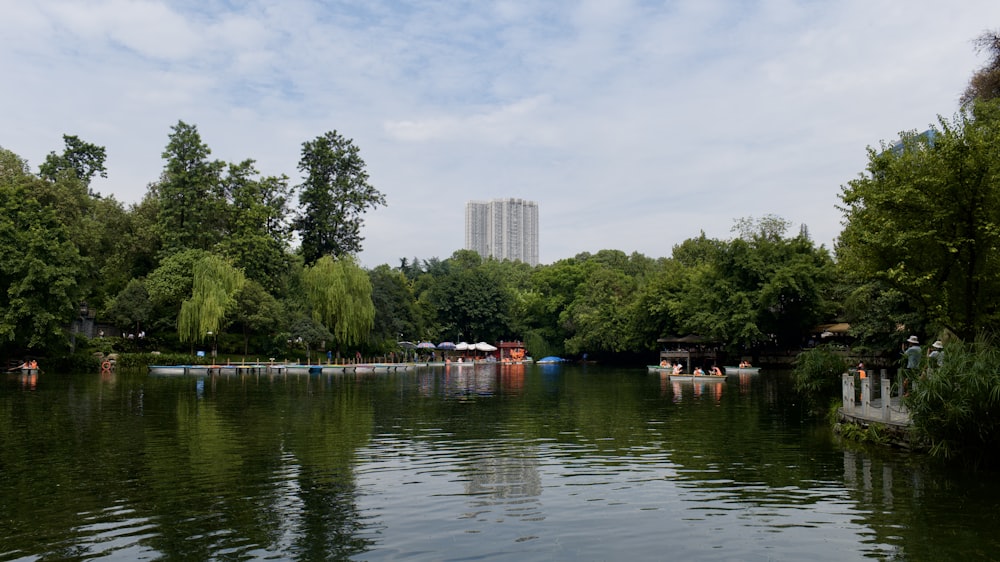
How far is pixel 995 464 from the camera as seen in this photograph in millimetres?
12922

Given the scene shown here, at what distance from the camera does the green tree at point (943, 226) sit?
52.6 ft

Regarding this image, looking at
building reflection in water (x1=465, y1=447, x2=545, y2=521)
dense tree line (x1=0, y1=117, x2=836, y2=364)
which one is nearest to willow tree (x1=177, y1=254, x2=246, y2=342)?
dense tree line (x1=0, y1=117, x2=836, y2=364)

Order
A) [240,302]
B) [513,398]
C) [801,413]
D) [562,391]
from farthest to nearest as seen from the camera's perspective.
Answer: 1. [240,302]
2. [562,391]
3. [513,398]
4. [801,413]

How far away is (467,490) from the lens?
11.5m

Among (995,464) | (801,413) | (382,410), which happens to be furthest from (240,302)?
(995,464)

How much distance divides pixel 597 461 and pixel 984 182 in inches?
406

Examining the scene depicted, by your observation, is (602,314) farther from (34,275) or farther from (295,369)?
(34,275)

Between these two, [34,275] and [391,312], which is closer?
[34,275]

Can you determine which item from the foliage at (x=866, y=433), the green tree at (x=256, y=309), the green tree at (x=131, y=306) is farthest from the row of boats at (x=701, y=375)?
the green tree at (x=131, y=306)

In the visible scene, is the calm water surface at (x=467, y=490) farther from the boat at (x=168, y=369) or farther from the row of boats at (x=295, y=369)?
the row of boats at (x=295, y=369)

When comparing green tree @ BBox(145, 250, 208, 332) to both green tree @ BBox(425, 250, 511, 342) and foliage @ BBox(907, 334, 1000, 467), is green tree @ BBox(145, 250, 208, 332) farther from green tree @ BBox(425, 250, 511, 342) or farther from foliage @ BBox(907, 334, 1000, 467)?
foliage @ BBox(907, 334, 1000, 467)

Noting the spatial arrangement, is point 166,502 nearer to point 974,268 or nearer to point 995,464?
point 995,464

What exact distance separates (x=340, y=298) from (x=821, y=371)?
39.8 metres

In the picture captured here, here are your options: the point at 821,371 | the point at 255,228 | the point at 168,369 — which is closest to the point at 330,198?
the point at 255,228
